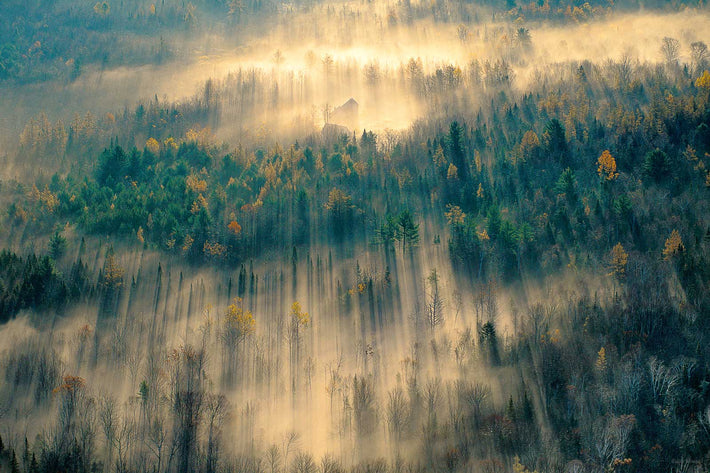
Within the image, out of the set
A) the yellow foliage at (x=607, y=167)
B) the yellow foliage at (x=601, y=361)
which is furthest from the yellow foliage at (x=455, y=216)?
the yellow foliage at (x=601, y=361)

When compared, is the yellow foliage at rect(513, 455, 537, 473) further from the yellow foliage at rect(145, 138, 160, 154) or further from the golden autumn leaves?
the yellow foliage at rect(145, 138, 160, 154)

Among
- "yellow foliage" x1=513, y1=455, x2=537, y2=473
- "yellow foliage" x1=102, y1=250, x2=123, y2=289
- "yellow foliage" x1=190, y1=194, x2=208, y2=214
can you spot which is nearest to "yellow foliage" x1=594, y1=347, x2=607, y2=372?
"yellow foliage" x1=513, y1=455, x2=537, y2=473

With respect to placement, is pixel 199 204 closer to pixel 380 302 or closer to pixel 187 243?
pixel 187 243

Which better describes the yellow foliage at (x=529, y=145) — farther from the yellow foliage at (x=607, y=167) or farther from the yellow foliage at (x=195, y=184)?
the yellow foliage at (x=195, y=184)

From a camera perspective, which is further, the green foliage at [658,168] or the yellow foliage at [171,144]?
the yellow foliage at [171,144]

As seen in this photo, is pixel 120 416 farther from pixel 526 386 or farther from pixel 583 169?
pixel 583 169

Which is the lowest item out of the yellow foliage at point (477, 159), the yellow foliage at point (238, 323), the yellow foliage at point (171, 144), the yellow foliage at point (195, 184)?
the yellow foliage at point (171, 144)

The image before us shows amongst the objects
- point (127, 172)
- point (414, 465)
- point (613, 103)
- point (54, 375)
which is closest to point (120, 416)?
point (54, 375)
